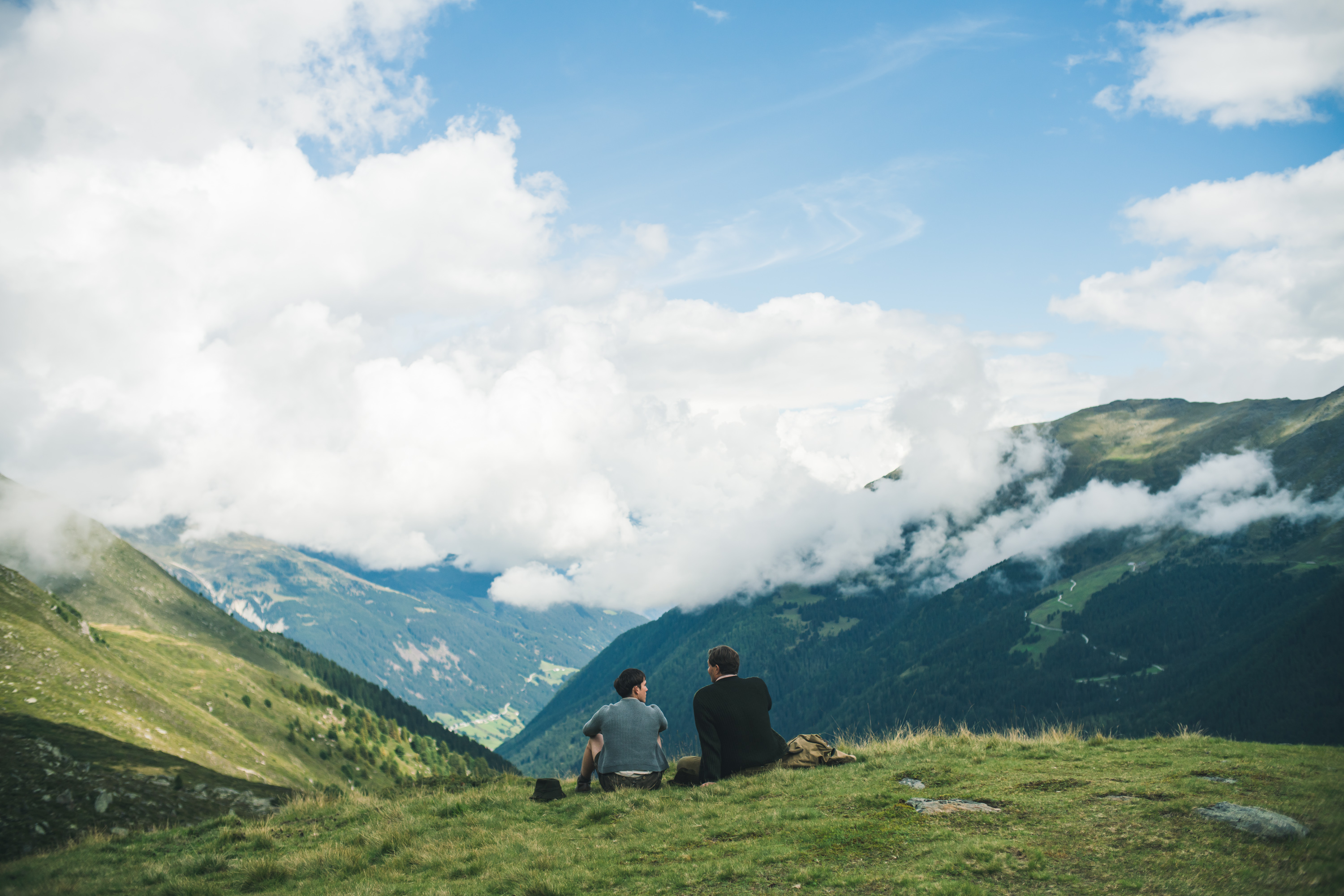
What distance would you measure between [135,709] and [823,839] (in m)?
95.5

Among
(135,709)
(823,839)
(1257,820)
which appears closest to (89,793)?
(823,839)

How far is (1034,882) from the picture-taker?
857 centimetres

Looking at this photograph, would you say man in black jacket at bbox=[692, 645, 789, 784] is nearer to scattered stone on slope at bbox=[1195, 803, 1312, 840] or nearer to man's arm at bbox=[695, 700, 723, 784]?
man's arm at bbox=[695, 700, 723, 784]

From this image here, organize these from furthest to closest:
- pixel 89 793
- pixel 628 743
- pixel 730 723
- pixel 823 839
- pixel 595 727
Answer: pixel 89 793
pixel 628 743
pixel 595 727
pixel 730 723
pixel 823 839

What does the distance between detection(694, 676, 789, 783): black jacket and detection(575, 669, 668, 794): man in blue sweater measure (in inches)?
44.9

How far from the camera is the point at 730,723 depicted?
15.8 metres

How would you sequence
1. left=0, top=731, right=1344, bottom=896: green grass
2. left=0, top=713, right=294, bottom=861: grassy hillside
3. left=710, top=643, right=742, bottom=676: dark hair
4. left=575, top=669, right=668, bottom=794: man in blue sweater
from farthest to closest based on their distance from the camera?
1. left=0, top=713, right=294, bottom=861: grassy hillside
2. left=575, top=669, right=668, bottom=794: man in blue sweater
3. left=710, top=643, right=742, bottom=676: dark hair
4. left=0, top=731, right=1344, bottom=896: green grass

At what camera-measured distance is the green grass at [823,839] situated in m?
8.66

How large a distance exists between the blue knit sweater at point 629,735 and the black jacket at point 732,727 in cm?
116

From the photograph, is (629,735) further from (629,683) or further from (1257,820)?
(1257,820)

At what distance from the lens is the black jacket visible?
1560 cm

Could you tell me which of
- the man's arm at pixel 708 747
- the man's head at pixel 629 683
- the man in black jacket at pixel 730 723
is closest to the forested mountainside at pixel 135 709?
the man's head at pixel 629 683

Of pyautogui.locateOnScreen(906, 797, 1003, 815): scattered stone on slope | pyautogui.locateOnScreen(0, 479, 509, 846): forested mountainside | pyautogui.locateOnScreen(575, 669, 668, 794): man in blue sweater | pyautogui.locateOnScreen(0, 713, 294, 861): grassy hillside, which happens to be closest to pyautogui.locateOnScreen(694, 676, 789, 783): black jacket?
pyautogui.locateOnScreen(575, 669, 668, 794): man in blue sweater

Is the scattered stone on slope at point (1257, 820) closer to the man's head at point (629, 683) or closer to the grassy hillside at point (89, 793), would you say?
the man's head at point (629, 683)
